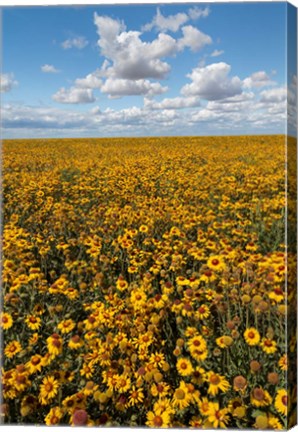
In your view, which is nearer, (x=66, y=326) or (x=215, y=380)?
(x=215, y=380)

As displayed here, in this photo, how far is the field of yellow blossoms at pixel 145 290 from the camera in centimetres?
243

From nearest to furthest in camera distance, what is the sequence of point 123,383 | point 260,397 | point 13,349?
point 260,397 < point 123,383 < point 13,349

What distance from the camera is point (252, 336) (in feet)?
7.98

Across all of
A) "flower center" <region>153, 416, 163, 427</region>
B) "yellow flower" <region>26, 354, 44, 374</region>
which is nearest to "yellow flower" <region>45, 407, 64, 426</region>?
"yellow flower" <region>26, 354, 44, 374</region>

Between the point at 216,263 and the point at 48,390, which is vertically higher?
the point at 216,263

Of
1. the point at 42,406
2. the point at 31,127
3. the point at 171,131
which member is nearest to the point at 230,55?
the point at 171,131

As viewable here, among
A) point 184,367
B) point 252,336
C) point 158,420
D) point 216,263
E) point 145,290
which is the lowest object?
point 158,420

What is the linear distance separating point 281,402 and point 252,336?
11.8 inches

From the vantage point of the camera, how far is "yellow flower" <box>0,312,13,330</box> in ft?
8.52

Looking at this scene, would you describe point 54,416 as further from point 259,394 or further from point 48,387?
point 259,394

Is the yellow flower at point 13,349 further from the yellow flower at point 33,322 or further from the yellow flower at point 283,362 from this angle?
the yellow flower at point 283,362

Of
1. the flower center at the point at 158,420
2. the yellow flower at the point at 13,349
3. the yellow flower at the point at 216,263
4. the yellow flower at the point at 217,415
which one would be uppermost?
the yellow flower at the point at 216,263

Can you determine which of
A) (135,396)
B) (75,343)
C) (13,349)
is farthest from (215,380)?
(13,349)

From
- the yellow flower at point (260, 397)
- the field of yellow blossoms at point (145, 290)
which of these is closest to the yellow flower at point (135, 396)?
the field of yellow blossoms at point (145, 290)
